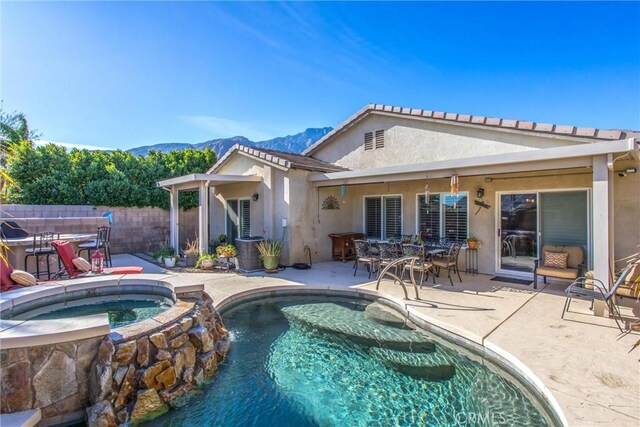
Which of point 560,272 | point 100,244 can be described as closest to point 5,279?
point 100,244

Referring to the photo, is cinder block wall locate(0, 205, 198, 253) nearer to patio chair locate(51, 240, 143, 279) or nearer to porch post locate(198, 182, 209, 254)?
porch post locate(198, 182, 209, 254)

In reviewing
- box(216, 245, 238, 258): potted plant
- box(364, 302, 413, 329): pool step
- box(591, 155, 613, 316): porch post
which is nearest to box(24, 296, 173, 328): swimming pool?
box(364, 302, 413, 329): pool step

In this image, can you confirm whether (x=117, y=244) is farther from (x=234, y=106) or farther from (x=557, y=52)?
(x=557, y=52)

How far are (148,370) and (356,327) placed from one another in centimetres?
398

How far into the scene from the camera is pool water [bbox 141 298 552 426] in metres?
3.94

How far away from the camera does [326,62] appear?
48.5 ft

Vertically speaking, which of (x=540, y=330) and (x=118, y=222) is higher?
(x=118, y=222)

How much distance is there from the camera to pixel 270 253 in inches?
426

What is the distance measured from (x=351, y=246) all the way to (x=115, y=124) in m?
15.0

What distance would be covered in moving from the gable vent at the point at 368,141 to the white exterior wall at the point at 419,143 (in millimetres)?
165

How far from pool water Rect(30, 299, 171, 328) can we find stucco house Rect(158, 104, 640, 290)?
16.9ft

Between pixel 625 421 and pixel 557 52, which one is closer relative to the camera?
pixel 625 421

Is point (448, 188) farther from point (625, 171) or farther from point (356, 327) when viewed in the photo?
point (356, 327)

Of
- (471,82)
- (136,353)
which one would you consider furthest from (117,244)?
(471,82)
